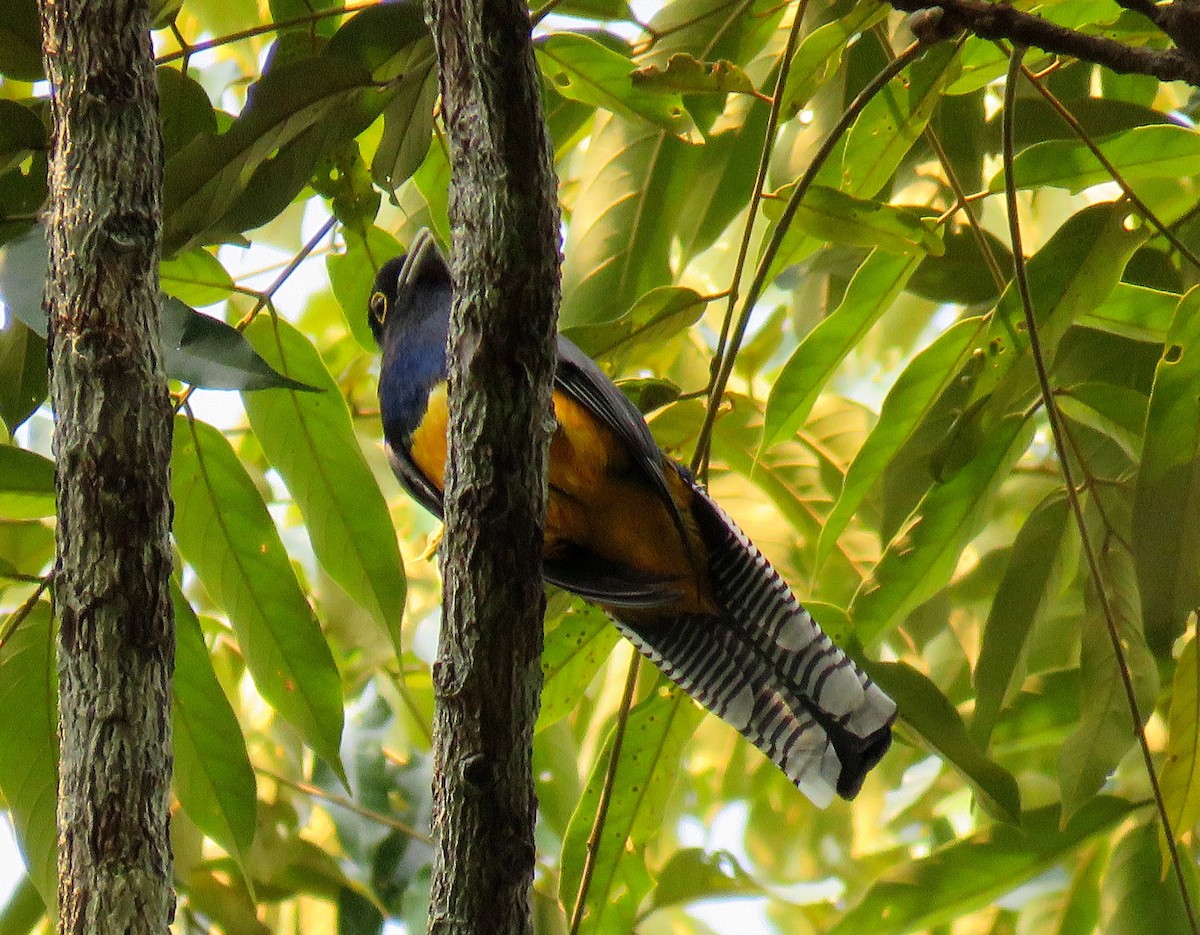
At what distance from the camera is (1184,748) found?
90.7 inches

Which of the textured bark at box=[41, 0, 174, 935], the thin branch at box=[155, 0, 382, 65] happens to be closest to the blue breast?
the thin branch at box=[155, 0, 382, 65]

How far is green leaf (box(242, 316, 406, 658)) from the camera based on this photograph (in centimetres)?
252

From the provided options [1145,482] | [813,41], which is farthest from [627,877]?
[813,41]

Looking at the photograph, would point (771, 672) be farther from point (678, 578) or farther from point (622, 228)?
point (622, 228)

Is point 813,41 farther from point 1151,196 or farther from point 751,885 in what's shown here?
point 751,885

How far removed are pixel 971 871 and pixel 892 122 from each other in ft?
4.72

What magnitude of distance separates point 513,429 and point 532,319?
120 mm

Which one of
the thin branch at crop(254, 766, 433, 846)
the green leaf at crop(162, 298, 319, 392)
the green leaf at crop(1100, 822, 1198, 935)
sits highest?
the green leaf at crop(162, 298, 319, 392)

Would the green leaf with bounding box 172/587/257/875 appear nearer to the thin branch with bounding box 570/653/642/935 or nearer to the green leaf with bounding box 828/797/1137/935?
the thin branch with bounding box 570/653/642/935

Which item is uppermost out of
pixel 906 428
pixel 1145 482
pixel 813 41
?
pixel 813 41

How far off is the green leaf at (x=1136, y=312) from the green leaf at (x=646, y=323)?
26.8 inches

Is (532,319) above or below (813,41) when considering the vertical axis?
below

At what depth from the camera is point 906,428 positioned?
8.38ft

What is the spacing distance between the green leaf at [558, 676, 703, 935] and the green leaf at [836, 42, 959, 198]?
3.36 ft
